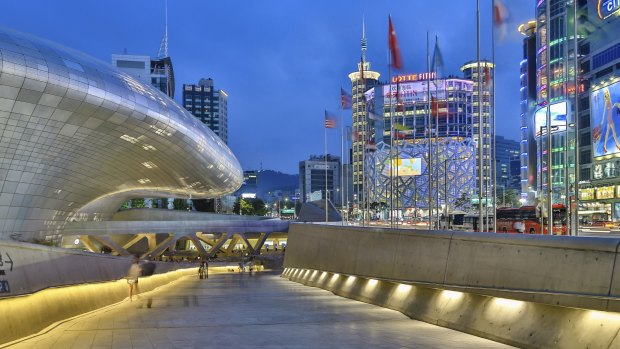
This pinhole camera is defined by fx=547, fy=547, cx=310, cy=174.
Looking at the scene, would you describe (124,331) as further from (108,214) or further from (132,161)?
(108,214)

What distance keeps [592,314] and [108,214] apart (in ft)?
199

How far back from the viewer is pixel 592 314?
7.11 m

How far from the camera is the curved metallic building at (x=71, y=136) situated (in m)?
22.7

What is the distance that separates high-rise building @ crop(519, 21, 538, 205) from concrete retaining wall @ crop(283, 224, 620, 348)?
109718mm

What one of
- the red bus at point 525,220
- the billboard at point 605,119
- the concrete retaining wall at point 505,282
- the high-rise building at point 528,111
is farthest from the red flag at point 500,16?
the high-rise building at point 528,111

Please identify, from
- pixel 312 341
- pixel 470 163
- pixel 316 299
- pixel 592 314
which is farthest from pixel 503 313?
pixel 470 163

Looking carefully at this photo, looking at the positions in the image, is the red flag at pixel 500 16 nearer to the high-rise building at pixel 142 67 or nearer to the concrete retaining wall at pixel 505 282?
the concrete retaining wall at pixel 505 282

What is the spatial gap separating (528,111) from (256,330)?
122 m

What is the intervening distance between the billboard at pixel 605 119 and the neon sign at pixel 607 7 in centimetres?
1080

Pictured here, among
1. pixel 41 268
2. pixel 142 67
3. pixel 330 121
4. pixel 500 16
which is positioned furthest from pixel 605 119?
pixel 142 67

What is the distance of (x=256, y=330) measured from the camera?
9.42 metres

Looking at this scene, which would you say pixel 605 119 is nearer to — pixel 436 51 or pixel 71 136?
pixel 436 51

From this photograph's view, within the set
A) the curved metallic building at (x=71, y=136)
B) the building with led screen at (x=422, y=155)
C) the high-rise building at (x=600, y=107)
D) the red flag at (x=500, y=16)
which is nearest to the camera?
the red flag at (x=500, y=16)

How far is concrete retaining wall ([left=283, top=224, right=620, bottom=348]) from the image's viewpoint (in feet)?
23.6
